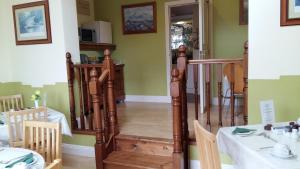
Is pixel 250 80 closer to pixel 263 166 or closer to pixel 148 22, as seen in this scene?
pixel 263 166

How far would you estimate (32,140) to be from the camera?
2.16m

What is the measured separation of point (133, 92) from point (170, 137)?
264 cm

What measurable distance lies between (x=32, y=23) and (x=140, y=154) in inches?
93.0

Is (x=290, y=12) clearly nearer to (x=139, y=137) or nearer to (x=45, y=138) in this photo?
(x=139, y=137)

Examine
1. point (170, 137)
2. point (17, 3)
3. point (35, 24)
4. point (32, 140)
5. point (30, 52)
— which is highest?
point (17, 3)

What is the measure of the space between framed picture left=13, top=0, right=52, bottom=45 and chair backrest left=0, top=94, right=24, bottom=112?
0.81m

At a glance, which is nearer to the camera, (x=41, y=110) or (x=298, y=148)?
(x=298, y=148)

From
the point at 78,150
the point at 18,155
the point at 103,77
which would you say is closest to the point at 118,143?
the point at 78,150

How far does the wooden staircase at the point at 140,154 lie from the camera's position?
8.88 feet

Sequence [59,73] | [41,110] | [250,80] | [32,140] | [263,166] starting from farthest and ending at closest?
[59,73] < [41,110] < [250,80] < [32,140] < [263,166]

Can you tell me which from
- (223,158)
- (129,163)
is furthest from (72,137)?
(223,158)

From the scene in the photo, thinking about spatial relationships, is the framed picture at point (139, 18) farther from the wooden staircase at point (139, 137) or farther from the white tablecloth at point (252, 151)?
the white tablecloth at point (252, 151)

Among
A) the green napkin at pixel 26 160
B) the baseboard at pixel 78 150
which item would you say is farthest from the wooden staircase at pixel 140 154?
the green napkin at pixel 26 160

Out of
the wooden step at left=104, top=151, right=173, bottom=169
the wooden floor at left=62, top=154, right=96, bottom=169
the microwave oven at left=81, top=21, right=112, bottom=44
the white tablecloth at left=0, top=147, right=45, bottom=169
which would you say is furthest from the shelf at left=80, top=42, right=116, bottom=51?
the white tablecloth at left=0, top=147, right=45, bottom=169
